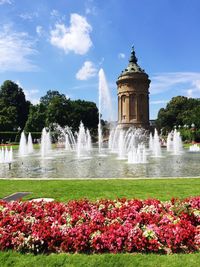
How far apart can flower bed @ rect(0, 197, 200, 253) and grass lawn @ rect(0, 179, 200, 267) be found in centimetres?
24

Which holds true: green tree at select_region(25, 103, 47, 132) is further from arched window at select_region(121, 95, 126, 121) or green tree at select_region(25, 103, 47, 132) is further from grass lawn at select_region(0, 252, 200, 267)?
grass lawn at select_region(0, 252, 200, 267)

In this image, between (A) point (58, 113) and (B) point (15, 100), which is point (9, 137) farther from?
(B) point (15, 100)

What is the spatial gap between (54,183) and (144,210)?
6725mm

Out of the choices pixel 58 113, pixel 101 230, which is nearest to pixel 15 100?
pixel 58 113

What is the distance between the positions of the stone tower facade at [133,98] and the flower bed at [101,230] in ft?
195

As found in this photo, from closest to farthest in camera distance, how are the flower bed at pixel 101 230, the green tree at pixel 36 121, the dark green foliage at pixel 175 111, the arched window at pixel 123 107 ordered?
the flower bed at pixel 101 230 → the arched window at pixel 123 107 → the green tree at pixel 36 121 → the dark green foliage at pixel 175 111

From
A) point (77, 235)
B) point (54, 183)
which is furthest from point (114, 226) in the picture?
point (54, 183)

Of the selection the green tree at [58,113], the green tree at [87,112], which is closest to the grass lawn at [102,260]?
the green tree at [58,113]

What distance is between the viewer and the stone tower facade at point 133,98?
66.1 metres

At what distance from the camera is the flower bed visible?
5.77m

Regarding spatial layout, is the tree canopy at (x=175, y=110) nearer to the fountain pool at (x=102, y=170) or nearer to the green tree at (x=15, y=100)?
the green tree at (x=15, y=100)

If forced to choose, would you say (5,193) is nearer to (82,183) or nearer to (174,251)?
(82,183)

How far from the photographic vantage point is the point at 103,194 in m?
10.7

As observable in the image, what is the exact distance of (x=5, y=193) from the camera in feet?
37.0
